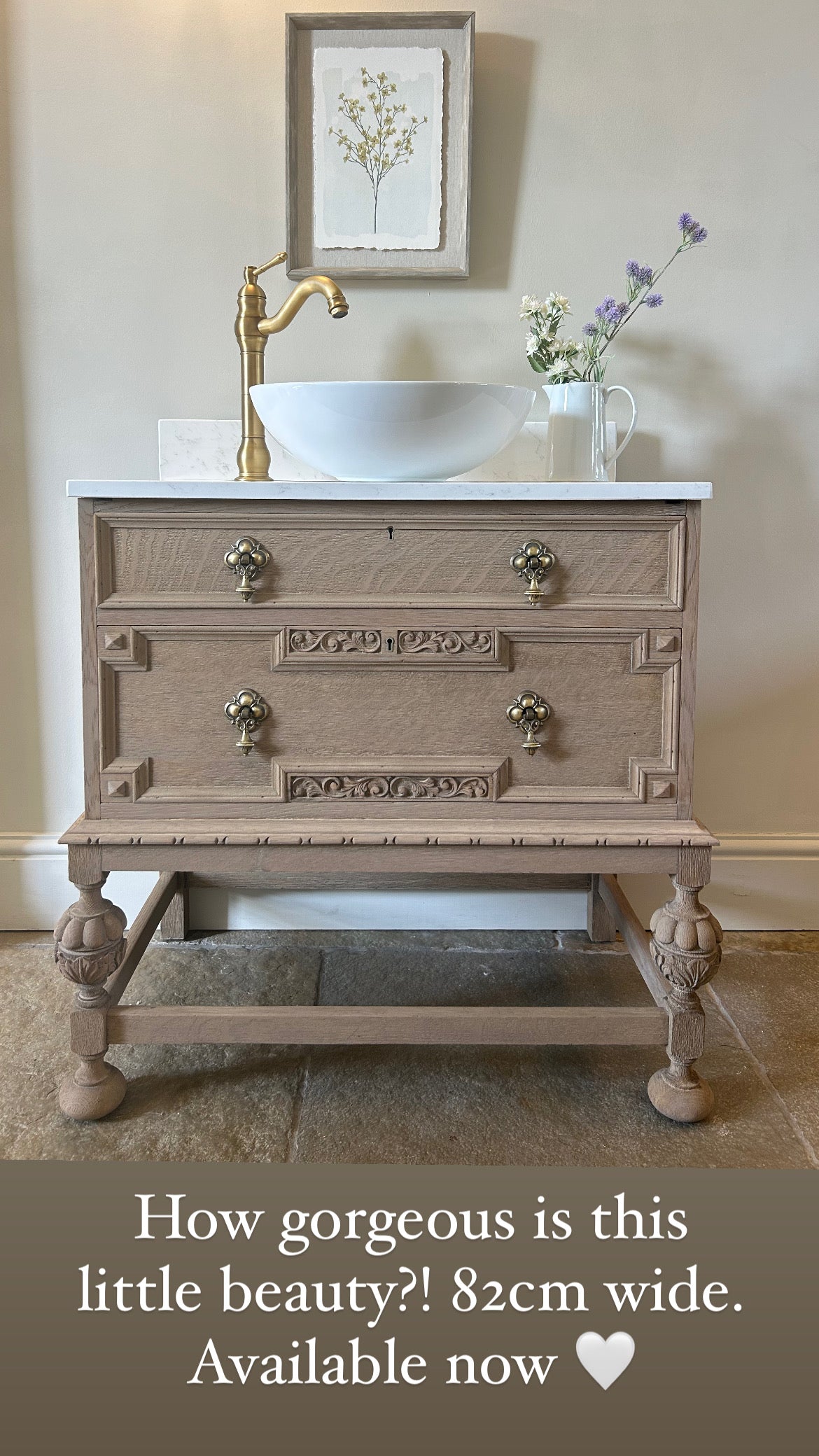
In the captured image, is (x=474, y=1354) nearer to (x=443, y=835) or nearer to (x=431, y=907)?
(x=443, y=835)

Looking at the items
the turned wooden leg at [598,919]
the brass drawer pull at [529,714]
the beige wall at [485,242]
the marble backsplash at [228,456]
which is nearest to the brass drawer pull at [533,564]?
the brass drawer pull at [529,714]

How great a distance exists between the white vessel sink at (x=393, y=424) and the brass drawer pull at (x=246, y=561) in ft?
0.52

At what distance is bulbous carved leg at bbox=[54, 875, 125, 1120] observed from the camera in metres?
1.28

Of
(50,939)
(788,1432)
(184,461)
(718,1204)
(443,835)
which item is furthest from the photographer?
(50,939)

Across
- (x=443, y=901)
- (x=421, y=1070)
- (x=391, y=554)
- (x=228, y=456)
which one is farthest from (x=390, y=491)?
(x=443, y=901)

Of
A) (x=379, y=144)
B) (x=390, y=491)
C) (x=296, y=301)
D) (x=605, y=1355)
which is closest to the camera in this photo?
(x=605, y=1355)

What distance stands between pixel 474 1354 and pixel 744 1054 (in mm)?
699

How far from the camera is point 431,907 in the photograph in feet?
6.28

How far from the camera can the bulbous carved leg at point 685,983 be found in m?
1.27

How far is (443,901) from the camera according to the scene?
191 cm

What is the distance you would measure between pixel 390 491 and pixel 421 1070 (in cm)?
81

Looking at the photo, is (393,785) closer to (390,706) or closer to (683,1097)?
(390,706)

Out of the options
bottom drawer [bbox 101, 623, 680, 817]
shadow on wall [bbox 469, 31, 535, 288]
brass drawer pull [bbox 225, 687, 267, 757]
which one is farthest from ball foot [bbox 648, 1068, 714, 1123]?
shadow on wall [bbox 469, 31, 535, 288]

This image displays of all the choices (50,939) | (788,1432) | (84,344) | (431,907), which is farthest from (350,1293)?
(84,344)
